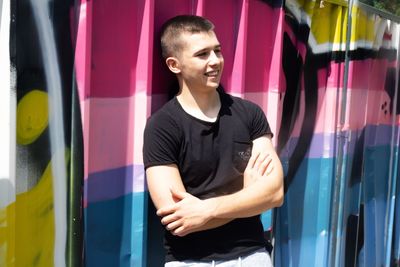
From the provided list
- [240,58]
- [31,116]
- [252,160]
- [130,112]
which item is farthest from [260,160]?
[31,116]

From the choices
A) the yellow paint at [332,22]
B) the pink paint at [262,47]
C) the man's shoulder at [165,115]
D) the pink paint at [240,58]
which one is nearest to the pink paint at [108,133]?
the man's shoulder at [165,115]

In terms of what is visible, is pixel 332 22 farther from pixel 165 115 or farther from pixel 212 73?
pixel 165 115

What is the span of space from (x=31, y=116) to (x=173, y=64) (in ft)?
2.04

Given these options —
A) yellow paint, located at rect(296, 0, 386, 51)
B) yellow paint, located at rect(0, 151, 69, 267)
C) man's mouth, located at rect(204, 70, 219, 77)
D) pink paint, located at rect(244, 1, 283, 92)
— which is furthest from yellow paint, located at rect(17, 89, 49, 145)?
yellow paint, located at rect(296, 0, 386, 51)

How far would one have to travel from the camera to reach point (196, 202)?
1.92 m

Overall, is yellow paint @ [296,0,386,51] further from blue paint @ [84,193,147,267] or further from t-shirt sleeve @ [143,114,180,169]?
blue paint @ [84,193,147,267]

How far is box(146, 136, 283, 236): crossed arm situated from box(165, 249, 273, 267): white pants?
0.53ft

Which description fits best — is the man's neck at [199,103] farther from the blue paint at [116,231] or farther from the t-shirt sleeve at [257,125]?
the blue paint at [116,231]

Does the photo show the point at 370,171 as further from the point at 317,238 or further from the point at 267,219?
the point at 267,219

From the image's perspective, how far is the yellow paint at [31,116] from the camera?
1.72 m

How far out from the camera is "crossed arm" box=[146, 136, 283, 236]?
1.91 metres

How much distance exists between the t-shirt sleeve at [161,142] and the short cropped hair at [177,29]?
0.27 metres

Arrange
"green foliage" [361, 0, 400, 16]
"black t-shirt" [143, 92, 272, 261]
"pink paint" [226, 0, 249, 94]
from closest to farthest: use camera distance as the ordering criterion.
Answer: "black t-shirt" [143, 92, 272, 261], "pink paint" [226, 0, 249, 94], "green foliage" [361, 0, 400, 16]

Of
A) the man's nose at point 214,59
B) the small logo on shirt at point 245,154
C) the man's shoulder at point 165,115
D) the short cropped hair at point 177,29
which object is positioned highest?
the short cropped hair at point 177,29
